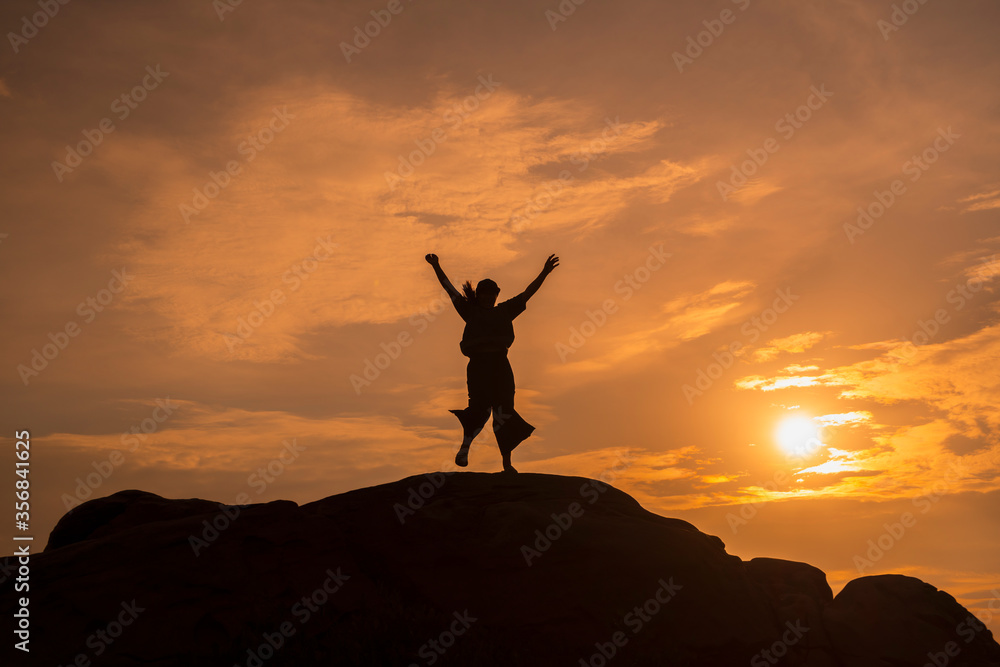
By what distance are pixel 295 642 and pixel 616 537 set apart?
15.6 feet

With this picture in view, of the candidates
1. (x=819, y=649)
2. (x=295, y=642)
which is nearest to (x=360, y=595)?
(x=295, y=642)

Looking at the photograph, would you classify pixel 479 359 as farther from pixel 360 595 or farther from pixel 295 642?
pixel 295 642

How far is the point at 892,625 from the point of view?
41.5 feet

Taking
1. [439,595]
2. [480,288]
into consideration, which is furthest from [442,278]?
[439,595]

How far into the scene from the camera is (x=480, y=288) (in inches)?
548

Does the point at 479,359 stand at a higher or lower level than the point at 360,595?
higher
